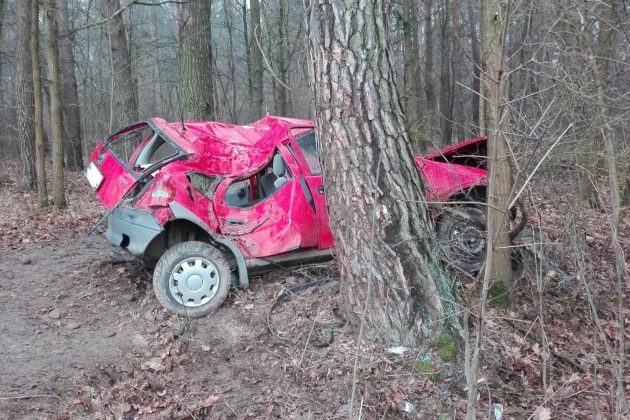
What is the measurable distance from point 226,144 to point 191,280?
157cm

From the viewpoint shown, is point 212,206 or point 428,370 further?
point 212,206

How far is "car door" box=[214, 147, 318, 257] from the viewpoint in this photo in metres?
5.47

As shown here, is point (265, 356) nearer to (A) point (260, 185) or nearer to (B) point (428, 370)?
(B) point (428, 370)

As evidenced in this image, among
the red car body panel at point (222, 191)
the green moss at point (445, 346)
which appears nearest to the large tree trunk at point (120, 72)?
the red car body panel at point (222, 191)

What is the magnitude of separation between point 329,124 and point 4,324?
11.8ft

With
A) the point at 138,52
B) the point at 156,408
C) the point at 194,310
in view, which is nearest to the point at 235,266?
the point at 194,310

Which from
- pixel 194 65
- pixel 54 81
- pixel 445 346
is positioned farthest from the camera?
pixel 54 81

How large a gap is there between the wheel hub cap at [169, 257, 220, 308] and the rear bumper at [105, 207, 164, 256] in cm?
39

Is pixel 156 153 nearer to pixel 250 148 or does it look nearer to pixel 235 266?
pixel 250 148

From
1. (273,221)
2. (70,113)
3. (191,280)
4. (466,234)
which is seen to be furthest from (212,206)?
(70,113)

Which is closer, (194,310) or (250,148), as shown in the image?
(194,310)

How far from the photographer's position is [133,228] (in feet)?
17.3

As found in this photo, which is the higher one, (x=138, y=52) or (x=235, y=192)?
(x=138, y=52)

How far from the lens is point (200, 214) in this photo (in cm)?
542
